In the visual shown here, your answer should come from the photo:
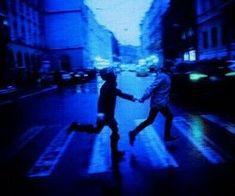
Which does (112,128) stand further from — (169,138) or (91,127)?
(169,138)

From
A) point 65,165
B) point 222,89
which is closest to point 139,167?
point 65,165

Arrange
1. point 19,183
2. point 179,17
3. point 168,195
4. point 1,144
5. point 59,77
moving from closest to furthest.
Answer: point 168,195 → point 19,183 → point 1,144 → point 59,77 → point 179,17

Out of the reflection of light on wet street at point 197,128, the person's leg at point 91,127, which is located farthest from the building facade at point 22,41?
the person's leg at point 91,127

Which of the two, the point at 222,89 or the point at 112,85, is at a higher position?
the point at 112,85

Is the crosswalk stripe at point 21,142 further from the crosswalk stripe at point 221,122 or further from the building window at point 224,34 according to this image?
the building window at point 224,34

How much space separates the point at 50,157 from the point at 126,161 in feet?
5.40

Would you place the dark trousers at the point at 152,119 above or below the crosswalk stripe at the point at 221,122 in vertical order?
above

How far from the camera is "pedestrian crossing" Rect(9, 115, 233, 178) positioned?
23.3ft

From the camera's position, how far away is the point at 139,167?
693cm

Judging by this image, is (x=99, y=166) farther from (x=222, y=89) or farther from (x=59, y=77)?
(x=59, y=77)

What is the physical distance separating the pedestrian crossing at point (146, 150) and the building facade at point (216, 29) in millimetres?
24359

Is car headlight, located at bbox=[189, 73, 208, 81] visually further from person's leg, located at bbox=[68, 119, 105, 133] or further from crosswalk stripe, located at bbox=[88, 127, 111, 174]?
person's leg, located at bbox=[68, 119, 105, 133]

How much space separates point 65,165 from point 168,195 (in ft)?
8.57

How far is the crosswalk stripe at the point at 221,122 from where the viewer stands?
10.3 metres
